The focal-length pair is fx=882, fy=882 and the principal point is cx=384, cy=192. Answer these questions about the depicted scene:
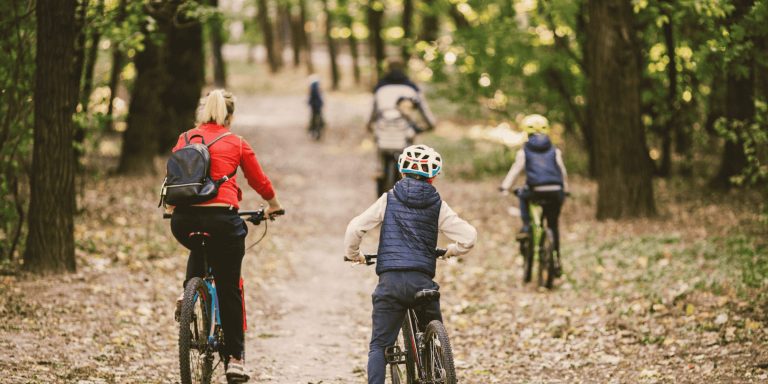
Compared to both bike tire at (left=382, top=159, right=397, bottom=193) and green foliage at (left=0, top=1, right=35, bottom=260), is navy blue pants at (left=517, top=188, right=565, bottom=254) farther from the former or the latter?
green foliage at (left=0, top=1, right=35, bottom=260)

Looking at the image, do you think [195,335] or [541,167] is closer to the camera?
[195,335]

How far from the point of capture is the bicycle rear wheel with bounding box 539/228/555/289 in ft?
34.8

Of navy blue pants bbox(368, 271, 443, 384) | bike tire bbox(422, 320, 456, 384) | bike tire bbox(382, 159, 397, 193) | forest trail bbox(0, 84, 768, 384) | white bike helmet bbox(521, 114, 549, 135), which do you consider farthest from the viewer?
bike tire bbox(382, 159, 397, 193)

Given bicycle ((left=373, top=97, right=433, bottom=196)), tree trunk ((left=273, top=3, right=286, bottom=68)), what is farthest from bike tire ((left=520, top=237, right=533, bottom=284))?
tree trunk ((left=273, top=3, right=286, bottom=68))

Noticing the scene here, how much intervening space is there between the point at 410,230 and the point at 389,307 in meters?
0.51

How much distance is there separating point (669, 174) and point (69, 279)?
42.5ft

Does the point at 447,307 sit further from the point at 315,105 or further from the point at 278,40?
the point at 278,40

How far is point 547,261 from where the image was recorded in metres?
10.7

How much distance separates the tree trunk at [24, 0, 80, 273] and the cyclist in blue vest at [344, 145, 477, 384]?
4682 mm

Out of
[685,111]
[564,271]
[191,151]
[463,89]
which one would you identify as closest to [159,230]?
[564,271]

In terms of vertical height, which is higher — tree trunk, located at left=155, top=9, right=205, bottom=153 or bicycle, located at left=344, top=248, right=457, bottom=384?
tree trunk, located at left=155, top=9, right=205, bottom=153

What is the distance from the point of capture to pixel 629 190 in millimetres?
14250

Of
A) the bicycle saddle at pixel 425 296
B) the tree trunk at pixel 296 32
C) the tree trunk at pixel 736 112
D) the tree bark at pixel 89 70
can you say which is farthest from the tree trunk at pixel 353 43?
the bicycle saddle at pixel 425 296

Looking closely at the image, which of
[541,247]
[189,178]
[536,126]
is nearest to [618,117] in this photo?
[536,126]
